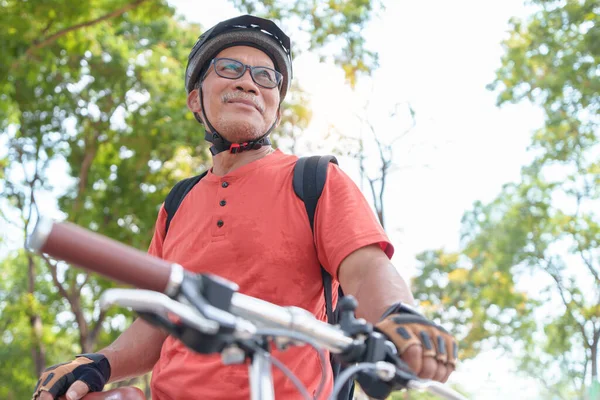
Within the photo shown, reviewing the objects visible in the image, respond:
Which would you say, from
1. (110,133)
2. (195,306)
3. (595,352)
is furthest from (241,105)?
(595,352)

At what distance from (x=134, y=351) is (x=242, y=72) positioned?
1.38m

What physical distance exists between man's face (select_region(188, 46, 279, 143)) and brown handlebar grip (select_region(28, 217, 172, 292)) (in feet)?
6.00

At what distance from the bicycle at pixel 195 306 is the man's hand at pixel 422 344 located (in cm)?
23

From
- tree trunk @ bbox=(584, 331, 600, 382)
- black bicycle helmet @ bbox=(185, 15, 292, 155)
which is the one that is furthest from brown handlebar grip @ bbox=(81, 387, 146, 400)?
tree trunk @ bbox=(584, 331, 600, 382)

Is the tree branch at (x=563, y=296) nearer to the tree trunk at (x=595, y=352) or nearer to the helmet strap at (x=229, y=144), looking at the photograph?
the tree trunk at (x=595, y=352)

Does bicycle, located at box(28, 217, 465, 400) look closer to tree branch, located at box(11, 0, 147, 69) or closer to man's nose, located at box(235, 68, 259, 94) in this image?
man's nose, located at box(235, 68, 259, 94)

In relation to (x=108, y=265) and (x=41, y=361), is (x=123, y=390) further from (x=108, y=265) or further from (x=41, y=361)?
(x=41, y=361)

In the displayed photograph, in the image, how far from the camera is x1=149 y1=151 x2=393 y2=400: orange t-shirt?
246cm

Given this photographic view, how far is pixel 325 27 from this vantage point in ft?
40.5

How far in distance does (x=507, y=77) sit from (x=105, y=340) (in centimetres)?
1272

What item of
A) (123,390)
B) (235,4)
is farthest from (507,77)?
(123,390)

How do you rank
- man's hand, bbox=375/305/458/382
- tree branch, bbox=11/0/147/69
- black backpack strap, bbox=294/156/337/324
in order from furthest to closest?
tree branch, bbox=11/0/147/69
black backpack strap, bbox=294/156/337/324
man's hand, bbox=375/305/458/382

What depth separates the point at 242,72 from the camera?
3148 mm

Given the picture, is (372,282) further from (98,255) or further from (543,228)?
(543,228)
